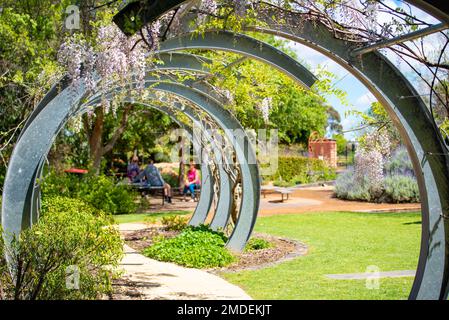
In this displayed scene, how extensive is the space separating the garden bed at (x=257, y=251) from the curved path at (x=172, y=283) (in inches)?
21.2

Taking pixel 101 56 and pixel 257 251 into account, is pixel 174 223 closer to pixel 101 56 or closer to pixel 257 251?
pixel 257 251

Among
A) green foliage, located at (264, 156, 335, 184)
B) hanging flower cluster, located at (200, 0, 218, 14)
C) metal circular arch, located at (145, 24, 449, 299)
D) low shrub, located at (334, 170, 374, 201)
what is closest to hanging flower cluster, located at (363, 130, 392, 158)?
metal circular arch, located at (145, 24, 449, 299)

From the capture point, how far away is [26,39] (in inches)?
439

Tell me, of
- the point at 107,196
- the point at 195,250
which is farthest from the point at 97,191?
the point at 195,250

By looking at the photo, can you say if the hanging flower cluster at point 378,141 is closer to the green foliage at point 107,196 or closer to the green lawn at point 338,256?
the green lawn at point 338,256

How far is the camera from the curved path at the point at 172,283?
19.4ft

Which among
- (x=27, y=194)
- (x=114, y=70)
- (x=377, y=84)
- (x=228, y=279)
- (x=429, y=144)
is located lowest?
(x=228, y=279)

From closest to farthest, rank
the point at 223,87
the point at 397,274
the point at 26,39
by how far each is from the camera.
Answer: the point at 397,274
the point at 223,87
the point at 26,39

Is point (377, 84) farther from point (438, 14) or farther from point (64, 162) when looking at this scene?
point (64, 162)

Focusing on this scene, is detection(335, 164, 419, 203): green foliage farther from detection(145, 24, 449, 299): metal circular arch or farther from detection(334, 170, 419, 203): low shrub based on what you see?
detection(145, 24, 449, 299): metal circular arch
